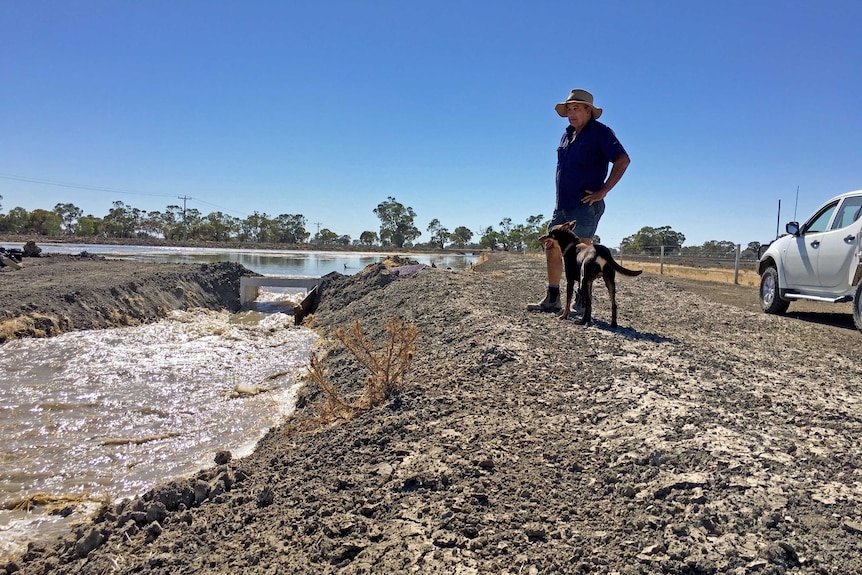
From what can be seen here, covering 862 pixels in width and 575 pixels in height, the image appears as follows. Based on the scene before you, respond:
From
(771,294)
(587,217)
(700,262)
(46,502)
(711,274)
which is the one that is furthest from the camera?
(700,262)

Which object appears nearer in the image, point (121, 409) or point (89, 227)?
point (121, 409)

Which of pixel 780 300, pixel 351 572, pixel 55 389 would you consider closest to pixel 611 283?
pixel 351 572

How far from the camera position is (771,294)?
829cm

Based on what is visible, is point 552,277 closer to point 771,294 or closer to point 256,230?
point 771,294

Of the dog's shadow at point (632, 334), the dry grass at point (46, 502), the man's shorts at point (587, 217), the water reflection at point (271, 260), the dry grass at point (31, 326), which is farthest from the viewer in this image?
the water reflection at point (271, 260)

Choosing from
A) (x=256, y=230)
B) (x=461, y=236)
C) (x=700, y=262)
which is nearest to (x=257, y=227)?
(x=256, y=230)

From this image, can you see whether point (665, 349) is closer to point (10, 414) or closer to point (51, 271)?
point (10, 414)

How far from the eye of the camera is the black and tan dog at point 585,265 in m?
A: 4.83

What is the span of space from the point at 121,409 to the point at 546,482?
6249mm

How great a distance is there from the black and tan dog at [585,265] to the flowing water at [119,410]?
12.7ft

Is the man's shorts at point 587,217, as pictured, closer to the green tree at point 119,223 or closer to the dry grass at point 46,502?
the dry grass at point 46,502

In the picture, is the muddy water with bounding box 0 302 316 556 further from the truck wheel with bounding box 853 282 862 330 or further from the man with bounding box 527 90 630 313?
the truck wheel with bounding box 853 282 862 330

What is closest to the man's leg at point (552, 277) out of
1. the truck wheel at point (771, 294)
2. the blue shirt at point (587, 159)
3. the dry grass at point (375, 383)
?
the blue shirt at point (587, 159)

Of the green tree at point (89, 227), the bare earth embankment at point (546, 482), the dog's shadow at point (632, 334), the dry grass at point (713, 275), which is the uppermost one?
the green tree at point (89, 227)
